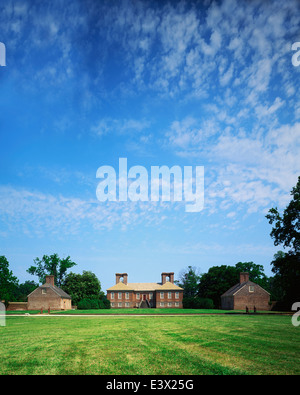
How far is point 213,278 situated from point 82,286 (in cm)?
→ 2927

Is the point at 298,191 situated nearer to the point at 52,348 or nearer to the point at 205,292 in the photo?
the point at 52,348

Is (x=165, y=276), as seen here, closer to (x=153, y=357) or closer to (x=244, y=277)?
(x=244, y=277)

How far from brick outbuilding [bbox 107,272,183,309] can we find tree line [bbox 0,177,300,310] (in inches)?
114

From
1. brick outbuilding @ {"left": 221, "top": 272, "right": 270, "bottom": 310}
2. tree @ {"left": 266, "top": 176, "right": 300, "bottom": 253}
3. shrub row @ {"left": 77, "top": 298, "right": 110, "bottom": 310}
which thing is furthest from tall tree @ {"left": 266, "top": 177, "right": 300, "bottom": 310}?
shrub row @ {"left": 77, "top": 298, "right": 110, "bottom": 310}

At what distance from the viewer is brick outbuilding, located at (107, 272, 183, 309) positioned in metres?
79.2

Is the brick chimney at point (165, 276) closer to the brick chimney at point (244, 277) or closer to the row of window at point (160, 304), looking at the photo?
the row of window at point (160, 304)

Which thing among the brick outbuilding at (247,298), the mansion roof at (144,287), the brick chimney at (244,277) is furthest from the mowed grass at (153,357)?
the mansion roof at (144,287)

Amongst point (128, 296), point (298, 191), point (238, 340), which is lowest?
point (128, 296)

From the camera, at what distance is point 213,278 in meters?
72.2

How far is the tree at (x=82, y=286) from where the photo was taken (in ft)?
240

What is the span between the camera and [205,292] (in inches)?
2830

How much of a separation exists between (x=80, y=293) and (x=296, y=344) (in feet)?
220

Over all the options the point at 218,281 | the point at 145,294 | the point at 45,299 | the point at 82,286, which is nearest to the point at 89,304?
the point at 45,299
